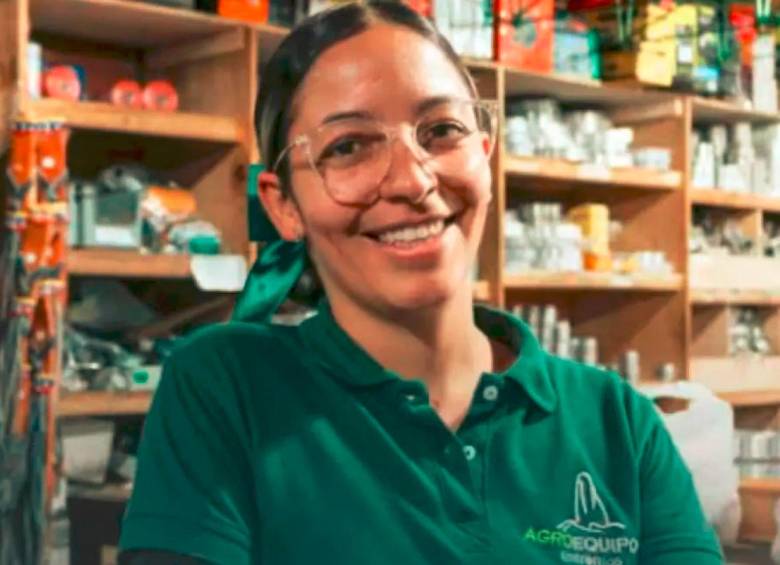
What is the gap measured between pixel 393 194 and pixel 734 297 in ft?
13.0

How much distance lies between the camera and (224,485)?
32.5 inches

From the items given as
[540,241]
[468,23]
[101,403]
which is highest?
[468,23]

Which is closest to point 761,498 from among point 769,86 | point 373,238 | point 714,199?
point 373,238

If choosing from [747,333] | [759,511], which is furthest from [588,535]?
[747,333]

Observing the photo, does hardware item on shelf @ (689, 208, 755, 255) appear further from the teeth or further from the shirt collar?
the teeth

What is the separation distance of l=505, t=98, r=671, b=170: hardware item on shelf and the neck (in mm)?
2916

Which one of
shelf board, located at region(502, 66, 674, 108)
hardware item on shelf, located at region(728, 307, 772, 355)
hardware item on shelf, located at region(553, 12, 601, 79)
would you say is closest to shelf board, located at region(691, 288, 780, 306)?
hardware item on shelf, located at region(728, 307, 772, 355)

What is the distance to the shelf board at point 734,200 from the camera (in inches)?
174

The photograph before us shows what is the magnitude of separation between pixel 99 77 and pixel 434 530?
2715 mm

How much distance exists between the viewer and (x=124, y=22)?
304cm

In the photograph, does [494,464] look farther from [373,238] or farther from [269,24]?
[269,24]

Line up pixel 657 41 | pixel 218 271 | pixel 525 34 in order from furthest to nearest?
pixel 657 41
pixel 525 34
pixel 218 271

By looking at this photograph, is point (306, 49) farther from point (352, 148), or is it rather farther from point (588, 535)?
point (588, 535)

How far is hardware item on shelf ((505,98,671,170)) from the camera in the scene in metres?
3.84
